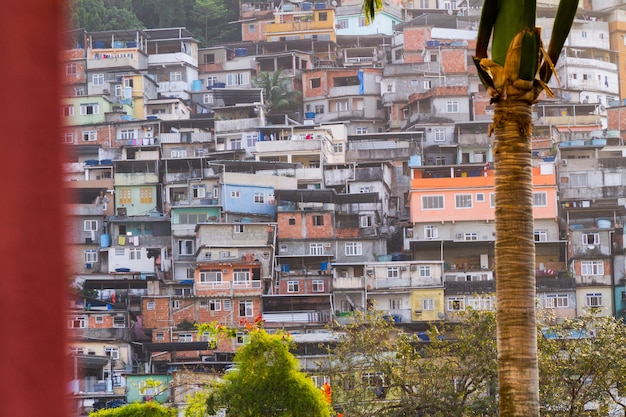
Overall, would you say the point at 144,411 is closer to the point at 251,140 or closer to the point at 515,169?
the point at 515,169

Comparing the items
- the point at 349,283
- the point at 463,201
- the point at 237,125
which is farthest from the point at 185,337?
the point at 237,125

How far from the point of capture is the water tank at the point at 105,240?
69062mm

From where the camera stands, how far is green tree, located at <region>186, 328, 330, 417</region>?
23.4m

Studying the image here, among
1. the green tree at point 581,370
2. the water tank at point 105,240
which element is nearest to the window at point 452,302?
the water tank at point 105,240

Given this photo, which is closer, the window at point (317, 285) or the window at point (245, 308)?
the window at point (245, 308)

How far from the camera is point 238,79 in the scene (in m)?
88.7

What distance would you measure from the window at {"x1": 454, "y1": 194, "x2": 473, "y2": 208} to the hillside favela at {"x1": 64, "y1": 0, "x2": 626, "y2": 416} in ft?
0.65

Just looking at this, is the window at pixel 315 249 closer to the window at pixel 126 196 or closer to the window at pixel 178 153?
the window at pixel 126 196

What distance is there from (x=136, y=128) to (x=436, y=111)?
17.7 meters

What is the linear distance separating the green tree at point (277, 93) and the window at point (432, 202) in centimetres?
1768

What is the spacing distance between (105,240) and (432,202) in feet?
56.6

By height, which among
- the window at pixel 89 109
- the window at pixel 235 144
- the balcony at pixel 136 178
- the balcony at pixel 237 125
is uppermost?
the window at pixel 89 109

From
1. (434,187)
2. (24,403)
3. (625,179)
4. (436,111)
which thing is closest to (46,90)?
(24,403)

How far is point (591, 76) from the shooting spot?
8631 centimetres
